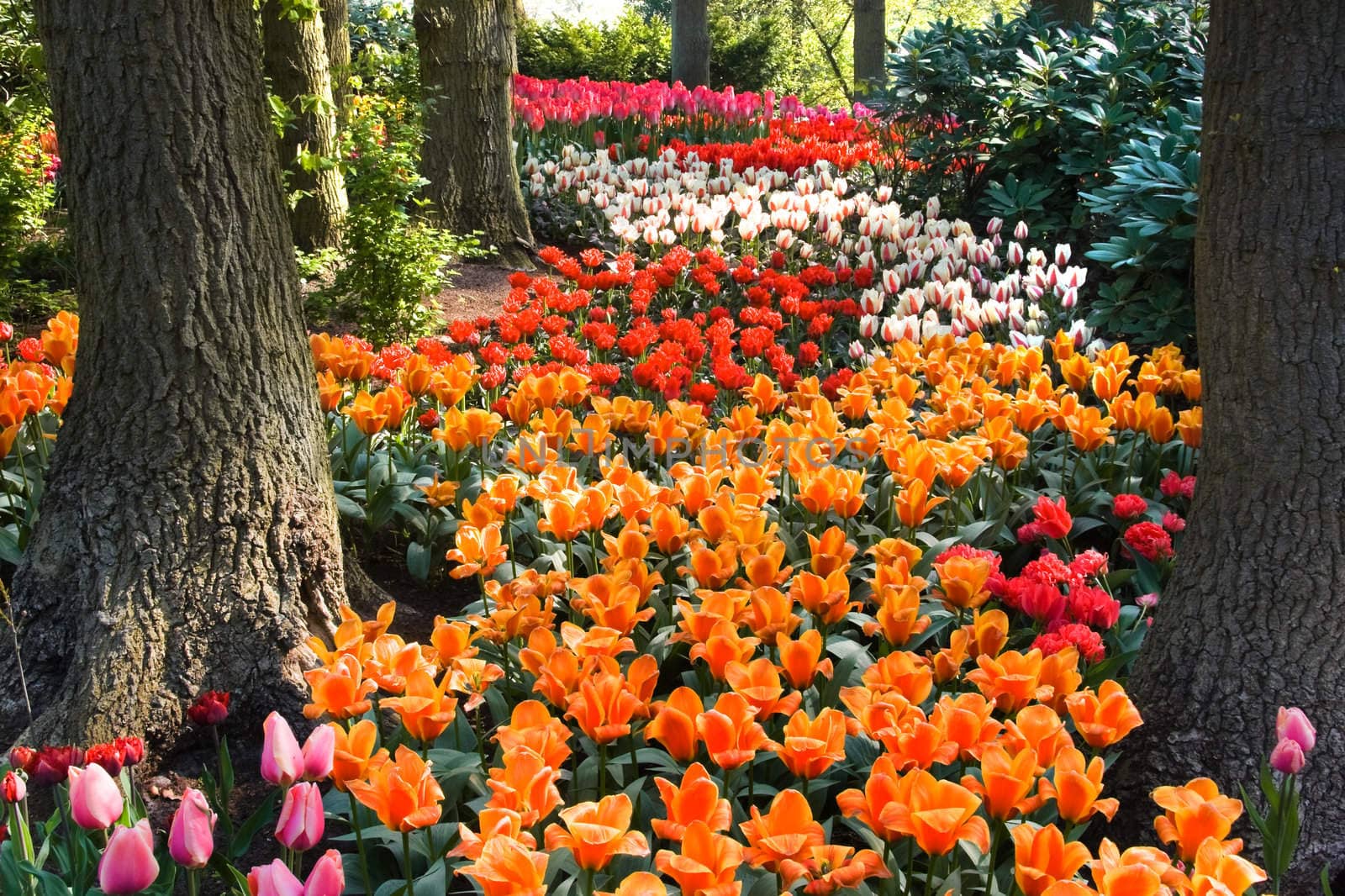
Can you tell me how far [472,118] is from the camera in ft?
26.2

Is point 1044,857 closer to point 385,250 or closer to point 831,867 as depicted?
point 831,867

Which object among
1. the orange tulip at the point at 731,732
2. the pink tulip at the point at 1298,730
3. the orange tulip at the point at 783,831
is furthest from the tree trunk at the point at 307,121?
the pink tulip at the point at 1298,730

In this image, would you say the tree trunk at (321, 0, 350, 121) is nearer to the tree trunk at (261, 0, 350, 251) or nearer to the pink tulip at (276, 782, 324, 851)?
the tree trunk at (261, 0, 350, 251)

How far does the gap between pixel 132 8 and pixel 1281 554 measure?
275 cm

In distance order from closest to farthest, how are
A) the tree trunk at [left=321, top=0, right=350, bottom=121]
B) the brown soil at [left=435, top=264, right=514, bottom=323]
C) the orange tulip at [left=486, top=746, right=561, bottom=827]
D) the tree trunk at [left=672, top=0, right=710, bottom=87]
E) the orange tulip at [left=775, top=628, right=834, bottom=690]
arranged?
the orange tulip at [left=486, top=746, right=561, bottom=827]
the orange tulip at [left=775, top=628, right=834, bottom=690]
the brown soil at [left=435, top=264, right=514, bottom=323]
the tree trunk at [left=321, top=0, right=350, bottom=121]
the tree trunk at [left=672, top=0, right=710, bottom=87]

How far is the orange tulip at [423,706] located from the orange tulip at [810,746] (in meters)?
0.58

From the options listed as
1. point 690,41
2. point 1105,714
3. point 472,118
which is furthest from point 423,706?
point 690,41

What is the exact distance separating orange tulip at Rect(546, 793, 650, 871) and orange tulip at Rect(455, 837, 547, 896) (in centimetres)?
8

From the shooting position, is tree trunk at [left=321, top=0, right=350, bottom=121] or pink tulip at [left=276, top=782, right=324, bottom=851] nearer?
pink tulip at [left=276, top=782, right=324, bottom=851]

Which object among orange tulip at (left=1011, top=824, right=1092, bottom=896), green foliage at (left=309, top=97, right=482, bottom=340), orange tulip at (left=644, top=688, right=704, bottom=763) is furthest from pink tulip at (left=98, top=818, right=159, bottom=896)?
green foliage at (left=309, top=97, right=482, bottom=340)

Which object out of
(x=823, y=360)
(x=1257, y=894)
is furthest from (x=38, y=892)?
(x=823, y=360)

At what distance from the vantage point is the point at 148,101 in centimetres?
265

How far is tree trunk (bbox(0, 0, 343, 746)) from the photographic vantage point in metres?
2.64

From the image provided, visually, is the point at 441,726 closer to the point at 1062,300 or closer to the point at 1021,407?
the point at 1021,407
